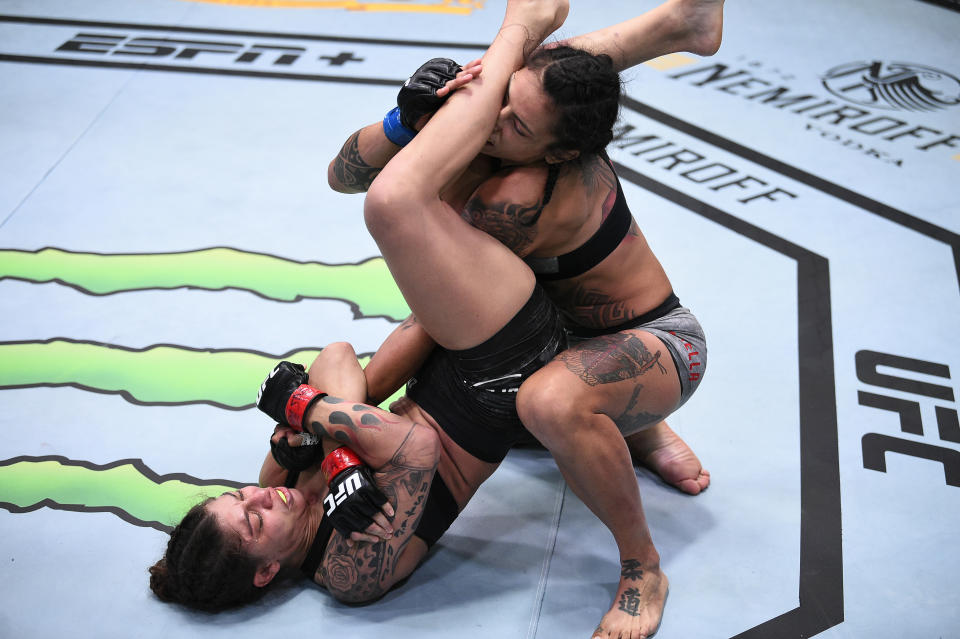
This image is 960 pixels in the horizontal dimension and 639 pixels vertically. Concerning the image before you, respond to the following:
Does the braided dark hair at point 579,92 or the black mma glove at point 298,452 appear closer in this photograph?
the braided dark hair at point 579,92

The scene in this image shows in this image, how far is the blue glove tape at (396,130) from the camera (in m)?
1.96

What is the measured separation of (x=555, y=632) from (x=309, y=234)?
73.9 inches

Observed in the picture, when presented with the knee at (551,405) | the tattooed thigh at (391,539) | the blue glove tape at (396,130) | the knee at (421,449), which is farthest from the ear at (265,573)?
the blue glove tape at (396,130)

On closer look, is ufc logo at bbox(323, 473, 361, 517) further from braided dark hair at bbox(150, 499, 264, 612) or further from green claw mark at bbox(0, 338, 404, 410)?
green claw mark at bbox(0, 338, 404, 410)

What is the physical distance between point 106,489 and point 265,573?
62cm

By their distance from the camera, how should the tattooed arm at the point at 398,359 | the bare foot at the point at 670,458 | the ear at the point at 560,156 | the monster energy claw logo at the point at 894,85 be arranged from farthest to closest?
the monster energy claw logo at the point at 894,85 → the bare foot at the point at 670,458 → the tattooed arm at the point at 398,359 → the ear at the point at 560,156

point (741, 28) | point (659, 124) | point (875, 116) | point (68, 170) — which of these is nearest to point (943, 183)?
point (875, 116)

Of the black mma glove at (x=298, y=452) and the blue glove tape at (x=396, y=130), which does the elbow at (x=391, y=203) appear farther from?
the black mma glove at (x=298, y=452)

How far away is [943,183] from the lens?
11.6 feet

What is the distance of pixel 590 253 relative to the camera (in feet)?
6.40

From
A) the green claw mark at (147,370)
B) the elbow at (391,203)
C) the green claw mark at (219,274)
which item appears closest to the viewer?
the elbow at (391,203)

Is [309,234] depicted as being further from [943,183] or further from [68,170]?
[943,183]

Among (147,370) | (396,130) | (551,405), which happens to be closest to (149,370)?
(147,370)

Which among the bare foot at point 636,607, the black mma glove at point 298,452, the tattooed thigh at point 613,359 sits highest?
the tattooed thigh at point 613,359
